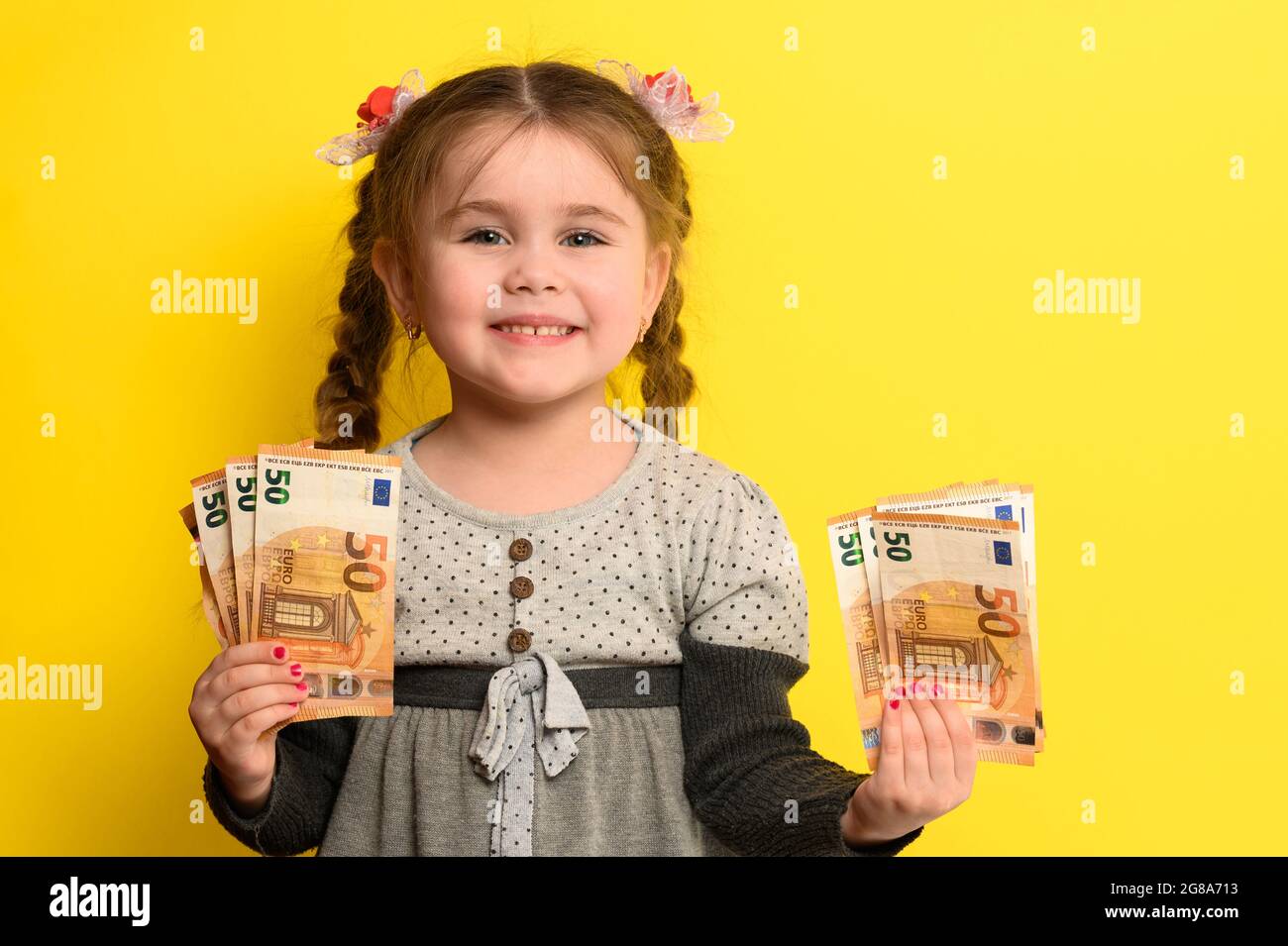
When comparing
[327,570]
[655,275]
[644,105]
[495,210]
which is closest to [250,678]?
[327,570]

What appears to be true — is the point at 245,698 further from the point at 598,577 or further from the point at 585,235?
the point at 585,235

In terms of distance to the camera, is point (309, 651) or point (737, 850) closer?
point (309, 651)

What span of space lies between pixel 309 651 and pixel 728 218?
1.23 meters

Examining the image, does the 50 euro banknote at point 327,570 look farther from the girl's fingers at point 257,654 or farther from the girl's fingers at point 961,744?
the girl's fingers at point 961,744

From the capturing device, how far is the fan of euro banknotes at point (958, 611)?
5.27 ft

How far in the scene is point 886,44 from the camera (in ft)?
8.48

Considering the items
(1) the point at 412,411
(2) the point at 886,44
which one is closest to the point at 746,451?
(1) the point at 412,411

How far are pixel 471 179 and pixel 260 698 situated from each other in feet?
2.12

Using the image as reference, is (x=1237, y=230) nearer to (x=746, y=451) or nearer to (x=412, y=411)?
(x=746, y=451)

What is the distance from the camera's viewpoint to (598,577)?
1814mm

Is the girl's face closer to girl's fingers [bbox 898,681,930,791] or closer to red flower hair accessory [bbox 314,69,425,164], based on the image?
red flower hair accessory [bbox 314,69,425,164]

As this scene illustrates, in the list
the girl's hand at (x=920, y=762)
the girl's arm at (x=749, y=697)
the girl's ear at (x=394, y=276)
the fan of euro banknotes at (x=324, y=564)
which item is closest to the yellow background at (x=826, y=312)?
the girl's ear at (x=394, y=276)

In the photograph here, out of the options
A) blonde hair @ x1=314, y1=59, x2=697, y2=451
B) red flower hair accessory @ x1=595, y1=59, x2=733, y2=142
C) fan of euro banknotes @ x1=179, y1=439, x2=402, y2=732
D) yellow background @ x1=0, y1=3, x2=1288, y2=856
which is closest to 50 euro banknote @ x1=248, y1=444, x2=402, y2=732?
fan of euro banknotes @ x1=179, y1=439, x2=402, y2=732

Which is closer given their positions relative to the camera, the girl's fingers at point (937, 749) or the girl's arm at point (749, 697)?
the girl's fingers at point (937, 749)
